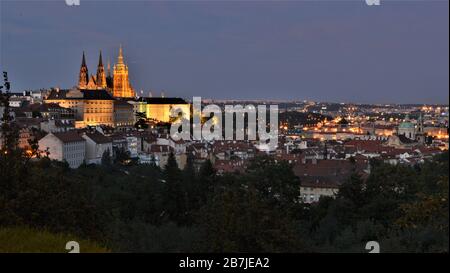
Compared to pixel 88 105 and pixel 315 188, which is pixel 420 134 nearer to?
pixel 315 188

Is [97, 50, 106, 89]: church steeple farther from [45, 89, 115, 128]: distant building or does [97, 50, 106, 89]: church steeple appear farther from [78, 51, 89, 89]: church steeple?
[45, 89, 115, 128]: distant building

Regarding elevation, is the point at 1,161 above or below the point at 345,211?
above

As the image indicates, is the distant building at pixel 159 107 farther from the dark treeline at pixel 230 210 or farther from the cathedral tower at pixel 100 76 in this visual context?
the dark treeline at pixel 230 210

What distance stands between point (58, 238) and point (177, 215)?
13299 mm

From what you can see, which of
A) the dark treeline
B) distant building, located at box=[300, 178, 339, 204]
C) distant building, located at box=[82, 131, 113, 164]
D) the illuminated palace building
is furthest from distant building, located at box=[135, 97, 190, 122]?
Result: the dark treeline

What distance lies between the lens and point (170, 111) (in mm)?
57844
